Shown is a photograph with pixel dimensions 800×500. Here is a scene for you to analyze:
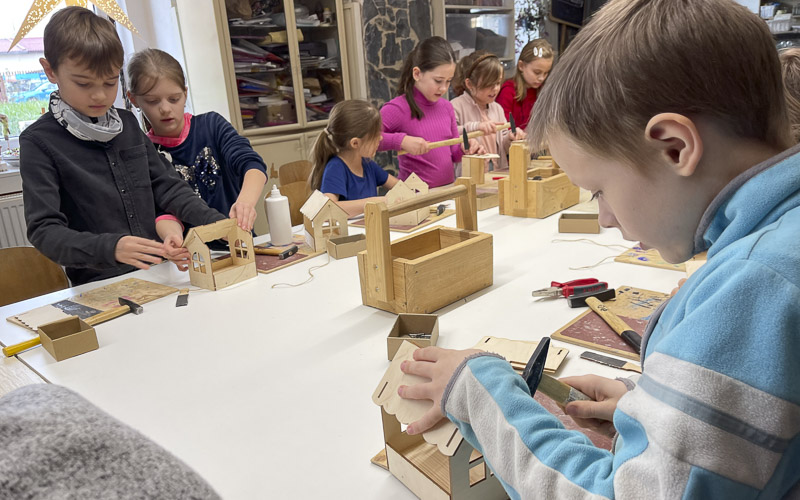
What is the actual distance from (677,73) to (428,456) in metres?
0.51

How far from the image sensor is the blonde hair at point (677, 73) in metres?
0.48

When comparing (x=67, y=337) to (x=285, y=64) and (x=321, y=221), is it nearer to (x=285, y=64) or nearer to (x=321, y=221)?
(x=321, y=221)

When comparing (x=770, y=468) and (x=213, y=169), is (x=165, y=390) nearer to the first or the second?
(x=770, y=468)

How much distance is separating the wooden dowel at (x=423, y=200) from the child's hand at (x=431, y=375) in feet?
1.73

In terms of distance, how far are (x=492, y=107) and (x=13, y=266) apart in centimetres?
261

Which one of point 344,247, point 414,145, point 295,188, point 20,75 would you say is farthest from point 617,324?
point 20,75

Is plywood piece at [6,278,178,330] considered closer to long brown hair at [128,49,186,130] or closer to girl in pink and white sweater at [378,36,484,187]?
long brown hair at [128,49,186,130]

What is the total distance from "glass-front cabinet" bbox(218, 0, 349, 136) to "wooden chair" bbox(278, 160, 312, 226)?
616 mm

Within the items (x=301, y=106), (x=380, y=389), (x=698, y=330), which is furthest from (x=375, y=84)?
(x=698, y=330)

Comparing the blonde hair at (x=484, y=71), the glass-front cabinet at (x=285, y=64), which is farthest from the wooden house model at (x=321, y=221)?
the glass-front cabinet at (x=285, y=64)

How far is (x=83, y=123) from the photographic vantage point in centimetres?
165

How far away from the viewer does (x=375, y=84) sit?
4.17 m

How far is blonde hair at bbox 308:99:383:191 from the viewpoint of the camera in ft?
7.70

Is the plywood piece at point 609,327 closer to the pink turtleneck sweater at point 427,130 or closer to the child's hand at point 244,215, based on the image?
the child's hand at point 244,215
